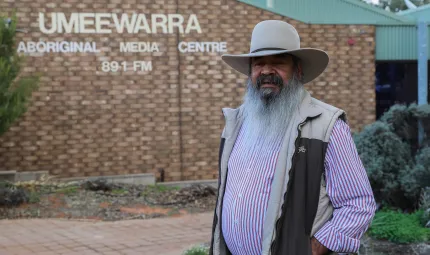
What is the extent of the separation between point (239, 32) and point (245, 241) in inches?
340

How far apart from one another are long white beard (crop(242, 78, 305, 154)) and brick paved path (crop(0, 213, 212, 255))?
373 centimetres

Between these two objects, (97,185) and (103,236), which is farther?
(97,185)

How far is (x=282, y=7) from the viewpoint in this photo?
36.7 ft

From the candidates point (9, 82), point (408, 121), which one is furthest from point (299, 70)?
point (9, 82)

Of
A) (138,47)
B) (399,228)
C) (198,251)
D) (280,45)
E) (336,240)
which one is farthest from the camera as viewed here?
(138,47)

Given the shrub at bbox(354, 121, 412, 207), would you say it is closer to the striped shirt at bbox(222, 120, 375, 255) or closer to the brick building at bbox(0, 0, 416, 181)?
the striped shirt at bbox(222, 120, 375, 255)

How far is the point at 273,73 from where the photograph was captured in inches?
107

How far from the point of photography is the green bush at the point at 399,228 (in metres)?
5.74

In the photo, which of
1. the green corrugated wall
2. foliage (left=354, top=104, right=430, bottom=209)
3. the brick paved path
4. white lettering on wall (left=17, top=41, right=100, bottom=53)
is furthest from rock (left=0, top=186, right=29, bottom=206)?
the green corrugated wall

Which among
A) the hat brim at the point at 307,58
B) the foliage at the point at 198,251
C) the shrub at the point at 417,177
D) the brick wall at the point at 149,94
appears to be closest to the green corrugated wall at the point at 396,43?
the brick wall at the point at 149,94

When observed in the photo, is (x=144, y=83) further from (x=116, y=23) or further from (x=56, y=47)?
(x=56, y=47)

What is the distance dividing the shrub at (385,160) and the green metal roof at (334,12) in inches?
190

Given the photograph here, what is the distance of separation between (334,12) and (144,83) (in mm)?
4080

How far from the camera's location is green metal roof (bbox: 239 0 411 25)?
36.7 ft
